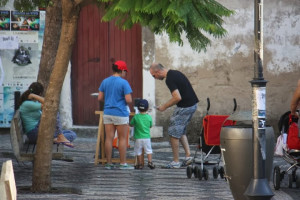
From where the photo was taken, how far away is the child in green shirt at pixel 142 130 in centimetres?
1412

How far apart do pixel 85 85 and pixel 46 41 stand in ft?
14.7

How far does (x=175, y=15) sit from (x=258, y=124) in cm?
191

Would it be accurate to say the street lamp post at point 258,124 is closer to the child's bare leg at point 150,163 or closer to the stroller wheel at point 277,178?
the stroller wheel at point 277,178

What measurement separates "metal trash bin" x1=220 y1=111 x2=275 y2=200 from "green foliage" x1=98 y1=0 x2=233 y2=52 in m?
1.40

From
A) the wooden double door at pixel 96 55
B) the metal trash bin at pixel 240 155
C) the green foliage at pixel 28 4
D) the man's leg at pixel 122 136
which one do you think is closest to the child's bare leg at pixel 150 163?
the man's leg at pixel 122 136

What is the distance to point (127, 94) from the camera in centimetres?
1394

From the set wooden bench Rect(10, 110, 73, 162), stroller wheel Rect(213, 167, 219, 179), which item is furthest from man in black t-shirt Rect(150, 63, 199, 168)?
wooden bench Rect(10, 110, 73, 162)

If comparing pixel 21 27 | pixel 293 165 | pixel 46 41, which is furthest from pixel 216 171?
pixel 21 27

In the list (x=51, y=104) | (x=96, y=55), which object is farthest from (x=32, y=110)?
(x=96, y=55)

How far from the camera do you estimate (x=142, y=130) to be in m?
14.2

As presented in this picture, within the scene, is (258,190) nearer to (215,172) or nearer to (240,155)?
(240,155)

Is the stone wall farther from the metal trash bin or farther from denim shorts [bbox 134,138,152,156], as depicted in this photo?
the metal trash bin

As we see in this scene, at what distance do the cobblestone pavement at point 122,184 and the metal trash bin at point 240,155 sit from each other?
561 millimetres

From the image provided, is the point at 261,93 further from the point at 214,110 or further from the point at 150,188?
the point at 214,110
